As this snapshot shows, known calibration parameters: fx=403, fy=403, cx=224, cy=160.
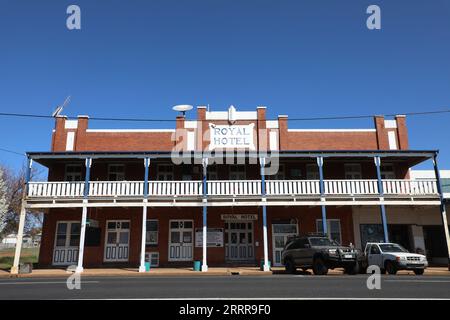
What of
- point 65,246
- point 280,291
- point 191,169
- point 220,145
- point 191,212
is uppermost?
point 220,145

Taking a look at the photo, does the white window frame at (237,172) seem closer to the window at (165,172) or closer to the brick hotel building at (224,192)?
the brick hotel building at (224,192)

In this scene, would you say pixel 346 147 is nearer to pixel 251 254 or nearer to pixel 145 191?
pixel 251 254

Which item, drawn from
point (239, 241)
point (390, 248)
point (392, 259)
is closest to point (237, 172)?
point (239, 241)

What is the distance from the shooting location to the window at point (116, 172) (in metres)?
24.7

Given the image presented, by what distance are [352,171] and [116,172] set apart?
47.7ft

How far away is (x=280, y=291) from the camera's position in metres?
9.99

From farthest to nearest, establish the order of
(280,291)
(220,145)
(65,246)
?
(220,145), (65,246), (280,291)

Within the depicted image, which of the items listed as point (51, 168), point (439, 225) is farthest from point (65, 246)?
point (439, 225)

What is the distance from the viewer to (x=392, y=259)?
1631cm

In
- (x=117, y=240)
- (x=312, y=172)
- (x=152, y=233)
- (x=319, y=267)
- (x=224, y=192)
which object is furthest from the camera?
(x=312, y=172)

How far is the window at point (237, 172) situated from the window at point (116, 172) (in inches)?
262

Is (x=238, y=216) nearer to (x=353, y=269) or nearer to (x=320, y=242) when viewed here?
(x=320, y=242)

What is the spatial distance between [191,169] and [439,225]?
15.2m

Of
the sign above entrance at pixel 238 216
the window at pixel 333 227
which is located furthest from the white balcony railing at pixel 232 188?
the window at pixel 333 227
